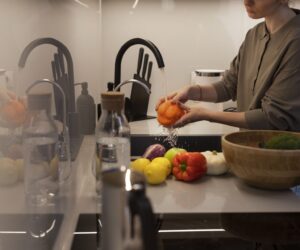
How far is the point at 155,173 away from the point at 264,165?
0.31m

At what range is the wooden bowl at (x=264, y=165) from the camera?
3.51ft

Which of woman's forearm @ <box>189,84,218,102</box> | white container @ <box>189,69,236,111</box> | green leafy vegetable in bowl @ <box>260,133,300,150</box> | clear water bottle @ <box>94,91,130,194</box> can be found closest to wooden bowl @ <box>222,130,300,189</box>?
green leafy vegetable in bowl @ <box>260,133,300,150</box>

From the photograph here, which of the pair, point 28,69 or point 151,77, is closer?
point 28,69

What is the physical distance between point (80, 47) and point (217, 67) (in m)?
1.36

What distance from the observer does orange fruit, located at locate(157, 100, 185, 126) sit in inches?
57.2

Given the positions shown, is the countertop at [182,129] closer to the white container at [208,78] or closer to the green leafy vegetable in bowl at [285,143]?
the white container at [208,78]

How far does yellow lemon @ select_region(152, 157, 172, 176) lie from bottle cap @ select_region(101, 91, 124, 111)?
16.4 inches

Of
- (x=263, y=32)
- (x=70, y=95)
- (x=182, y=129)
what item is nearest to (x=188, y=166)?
(x=70, y=95)

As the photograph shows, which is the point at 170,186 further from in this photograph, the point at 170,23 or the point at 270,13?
the point at 170,23

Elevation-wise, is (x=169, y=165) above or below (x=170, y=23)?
below

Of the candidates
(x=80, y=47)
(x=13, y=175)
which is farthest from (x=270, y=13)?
(x=13, y=175)

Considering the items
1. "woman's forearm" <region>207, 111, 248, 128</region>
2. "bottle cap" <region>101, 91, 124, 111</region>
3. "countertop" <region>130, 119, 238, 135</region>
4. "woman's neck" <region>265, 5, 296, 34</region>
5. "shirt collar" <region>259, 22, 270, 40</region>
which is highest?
"woman's neck" <region>265, 5, 296, 34</region>

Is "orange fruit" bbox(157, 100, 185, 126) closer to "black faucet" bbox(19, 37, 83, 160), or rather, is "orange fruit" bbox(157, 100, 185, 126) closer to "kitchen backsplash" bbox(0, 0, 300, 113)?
"black faucet" bbox(19, 37, 83, 160)

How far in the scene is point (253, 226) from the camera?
943mm
